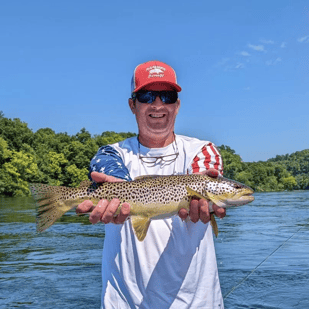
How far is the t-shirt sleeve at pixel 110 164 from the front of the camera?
12.5ft

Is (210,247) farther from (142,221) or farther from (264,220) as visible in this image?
(264,220)

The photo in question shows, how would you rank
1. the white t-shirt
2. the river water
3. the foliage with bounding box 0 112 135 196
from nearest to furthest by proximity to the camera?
the white t-shirt, the river water, the foliage with bounding box 0 112 135 196

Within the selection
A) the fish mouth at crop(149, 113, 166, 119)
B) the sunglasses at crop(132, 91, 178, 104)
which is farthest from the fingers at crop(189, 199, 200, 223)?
the sunglasses at crop(132, 91, 178, 104)

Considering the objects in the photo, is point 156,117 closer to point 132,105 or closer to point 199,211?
point 132,105

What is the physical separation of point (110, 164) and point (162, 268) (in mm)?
895

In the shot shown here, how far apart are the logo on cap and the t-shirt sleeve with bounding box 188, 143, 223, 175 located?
70cm

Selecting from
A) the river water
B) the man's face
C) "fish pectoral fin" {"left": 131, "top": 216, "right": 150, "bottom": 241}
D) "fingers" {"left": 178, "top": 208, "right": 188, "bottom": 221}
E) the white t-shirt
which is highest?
the man's face

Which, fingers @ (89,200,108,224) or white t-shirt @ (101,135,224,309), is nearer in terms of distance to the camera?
white t-shirt @ (101,135,224,309)

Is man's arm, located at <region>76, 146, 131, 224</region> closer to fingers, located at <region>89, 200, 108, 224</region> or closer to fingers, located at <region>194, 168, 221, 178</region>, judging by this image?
fingers, located at <region>89, 200, 108, 224</region>

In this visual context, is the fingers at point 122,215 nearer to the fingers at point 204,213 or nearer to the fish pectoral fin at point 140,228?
the fish pectoral fin at point 140,228

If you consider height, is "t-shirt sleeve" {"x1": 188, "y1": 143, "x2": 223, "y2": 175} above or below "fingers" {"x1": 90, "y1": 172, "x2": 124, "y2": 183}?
above

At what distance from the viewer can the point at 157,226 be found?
3.67 meters

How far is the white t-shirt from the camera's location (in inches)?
139

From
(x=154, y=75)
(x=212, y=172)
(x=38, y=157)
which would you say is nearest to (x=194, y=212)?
(x=212, y=172)
